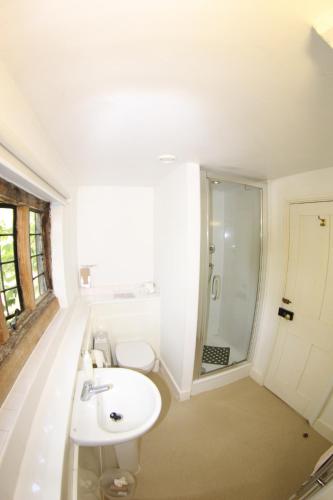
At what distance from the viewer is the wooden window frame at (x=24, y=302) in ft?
2.86

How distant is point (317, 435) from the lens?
68.2 inches

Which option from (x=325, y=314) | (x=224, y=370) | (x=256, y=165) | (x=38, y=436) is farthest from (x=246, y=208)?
(x=38, y=436)

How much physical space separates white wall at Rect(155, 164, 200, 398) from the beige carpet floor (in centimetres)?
32

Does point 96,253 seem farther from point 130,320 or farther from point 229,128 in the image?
point 229,128

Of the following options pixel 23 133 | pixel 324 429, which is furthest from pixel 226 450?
pixel 23 133

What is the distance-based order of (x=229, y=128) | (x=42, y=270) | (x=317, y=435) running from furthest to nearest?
(x=317, y=435)
(x=42, y=270)
(x=229, y=128)

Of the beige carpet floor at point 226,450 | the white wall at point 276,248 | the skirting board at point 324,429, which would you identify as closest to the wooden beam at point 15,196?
the beige carpet floor at point 226,450

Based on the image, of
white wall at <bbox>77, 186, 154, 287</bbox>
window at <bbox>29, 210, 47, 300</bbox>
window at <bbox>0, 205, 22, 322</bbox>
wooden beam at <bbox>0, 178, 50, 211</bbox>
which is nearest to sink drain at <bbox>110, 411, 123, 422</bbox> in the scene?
window at <bbox>0, 205, 22, 322</bbox>

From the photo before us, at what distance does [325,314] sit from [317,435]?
3.57 feet

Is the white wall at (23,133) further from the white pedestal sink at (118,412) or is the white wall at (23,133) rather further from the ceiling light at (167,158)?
the white pedestal sink at (118,412)

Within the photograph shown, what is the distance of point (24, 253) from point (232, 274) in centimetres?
207

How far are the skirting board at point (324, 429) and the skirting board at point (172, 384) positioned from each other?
3.87ft

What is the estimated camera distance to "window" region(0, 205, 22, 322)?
1.10 metres

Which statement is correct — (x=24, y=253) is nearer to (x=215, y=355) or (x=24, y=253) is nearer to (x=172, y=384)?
(x=172, y=384)
